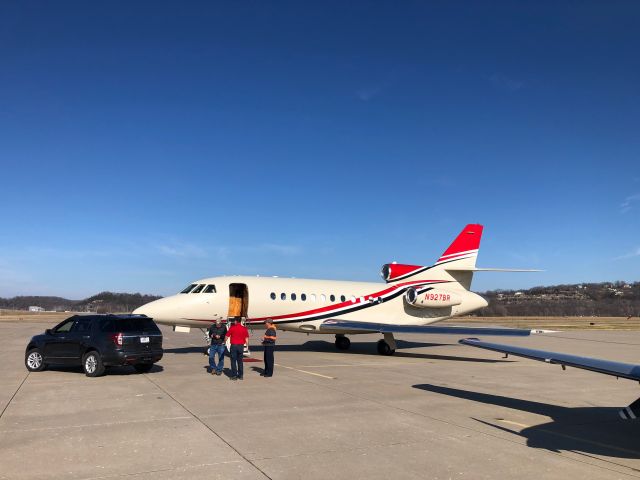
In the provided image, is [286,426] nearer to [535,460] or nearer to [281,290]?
[535,460]

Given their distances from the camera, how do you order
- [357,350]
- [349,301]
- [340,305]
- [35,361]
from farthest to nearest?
[357,350] < [349,301] < [340,305] < [35,361]

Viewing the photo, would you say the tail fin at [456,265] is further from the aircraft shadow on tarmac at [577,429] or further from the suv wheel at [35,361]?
the suv wheel at [35,361]

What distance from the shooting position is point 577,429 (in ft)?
28.9

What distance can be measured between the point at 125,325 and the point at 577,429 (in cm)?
1154

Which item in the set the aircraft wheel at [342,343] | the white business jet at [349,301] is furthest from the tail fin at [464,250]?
the aircraft wheel at [342,343]

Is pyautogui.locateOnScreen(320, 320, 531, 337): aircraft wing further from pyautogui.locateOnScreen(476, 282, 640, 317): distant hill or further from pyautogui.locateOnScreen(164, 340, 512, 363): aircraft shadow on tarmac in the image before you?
pyautogui.locateOnScreen(476, 282, 640, 317): distant hill

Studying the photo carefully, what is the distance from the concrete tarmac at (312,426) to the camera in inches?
252

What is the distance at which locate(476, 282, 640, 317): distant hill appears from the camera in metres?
114

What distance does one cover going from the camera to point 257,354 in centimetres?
2125

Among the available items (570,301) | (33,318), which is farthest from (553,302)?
(33,318)

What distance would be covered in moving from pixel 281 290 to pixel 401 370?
22.9ft

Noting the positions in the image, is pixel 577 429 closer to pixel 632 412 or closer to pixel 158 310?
pixel 632 412

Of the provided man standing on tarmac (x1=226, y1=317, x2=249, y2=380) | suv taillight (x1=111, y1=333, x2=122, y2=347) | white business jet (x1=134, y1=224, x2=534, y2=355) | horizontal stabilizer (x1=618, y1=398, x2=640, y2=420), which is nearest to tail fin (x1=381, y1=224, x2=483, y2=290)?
white business jet (x1=134, y1=224, x2=534, y2=355)

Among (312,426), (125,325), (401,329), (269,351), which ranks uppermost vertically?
(125,325)
